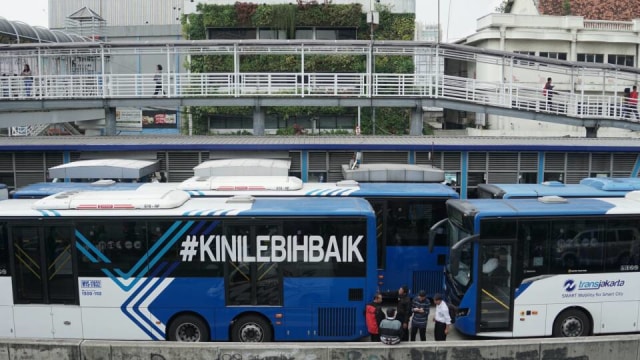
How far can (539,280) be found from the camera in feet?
37.3

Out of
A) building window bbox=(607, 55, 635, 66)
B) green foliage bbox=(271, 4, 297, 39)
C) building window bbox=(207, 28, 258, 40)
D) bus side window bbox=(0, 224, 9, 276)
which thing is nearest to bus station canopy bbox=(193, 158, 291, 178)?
bus side window bbox=(0, 224, 9, 276)

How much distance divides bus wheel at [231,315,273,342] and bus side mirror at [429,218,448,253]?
366 cm

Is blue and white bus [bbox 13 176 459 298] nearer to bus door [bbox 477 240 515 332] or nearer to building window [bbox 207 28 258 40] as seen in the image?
bus door [bbox 477 240 515 332]

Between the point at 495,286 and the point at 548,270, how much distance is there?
3.33ft

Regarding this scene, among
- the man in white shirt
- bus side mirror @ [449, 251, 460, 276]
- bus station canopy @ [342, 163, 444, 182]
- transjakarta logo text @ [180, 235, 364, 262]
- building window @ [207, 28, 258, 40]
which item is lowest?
the man in white shirt

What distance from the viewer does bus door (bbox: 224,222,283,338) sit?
36.9 feet

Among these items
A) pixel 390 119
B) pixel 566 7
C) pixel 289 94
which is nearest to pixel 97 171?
pixel 289 94

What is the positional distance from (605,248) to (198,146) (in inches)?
471

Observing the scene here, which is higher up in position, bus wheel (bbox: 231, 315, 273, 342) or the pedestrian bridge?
the pedestrian bridge

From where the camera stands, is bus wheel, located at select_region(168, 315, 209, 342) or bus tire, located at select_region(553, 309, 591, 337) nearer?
bus wheel, located at select_region(168, 315, 209, 342)

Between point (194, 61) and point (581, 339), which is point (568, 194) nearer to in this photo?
point (581, 339)

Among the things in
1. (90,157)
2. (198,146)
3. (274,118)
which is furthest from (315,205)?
(274,118)

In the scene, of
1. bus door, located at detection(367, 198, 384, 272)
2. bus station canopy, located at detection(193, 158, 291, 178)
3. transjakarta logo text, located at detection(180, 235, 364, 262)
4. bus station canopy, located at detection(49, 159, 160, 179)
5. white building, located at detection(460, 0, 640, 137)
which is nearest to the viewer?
transjakarta logo text, located at detection(180, 235, 364, 262)

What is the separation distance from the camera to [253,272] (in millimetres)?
11258
